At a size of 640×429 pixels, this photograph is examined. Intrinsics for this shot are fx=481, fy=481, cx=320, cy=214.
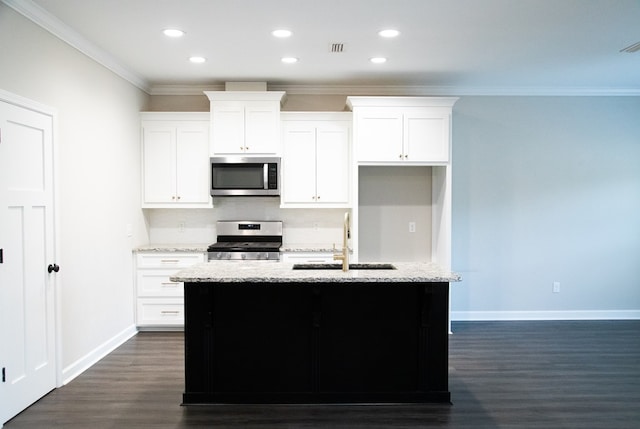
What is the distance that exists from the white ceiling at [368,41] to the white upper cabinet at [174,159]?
18.3 inches

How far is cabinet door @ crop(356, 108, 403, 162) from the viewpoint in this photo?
4867 millimetres

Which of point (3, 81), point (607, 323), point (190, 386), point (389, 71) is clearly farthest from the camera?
point (607, 323)

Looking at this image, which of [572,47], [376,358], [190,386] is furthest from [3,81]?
[572,47]

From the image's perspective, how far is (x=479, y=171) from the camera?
5.41 metres

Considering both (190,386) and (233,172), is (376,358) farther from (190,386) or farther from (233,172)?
(233,172)

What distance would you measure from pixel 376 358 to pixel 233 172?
2639mm

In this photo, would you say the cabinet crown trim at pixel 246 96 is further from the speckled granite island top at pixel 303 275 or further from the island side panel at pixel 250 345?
the island side panel at pixel 250 345

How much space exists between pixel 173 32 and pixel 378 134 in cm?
219

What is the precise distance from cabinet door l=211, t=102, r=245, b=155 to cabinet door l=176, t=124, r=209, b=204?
7.2 inches

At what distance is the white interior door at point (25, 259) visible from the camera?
9.59ft

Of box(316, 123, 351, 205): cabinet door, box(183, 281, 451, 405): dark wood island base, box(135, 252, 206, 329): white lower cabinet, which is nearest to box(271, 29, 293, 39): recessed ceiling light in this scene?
box(316, 123, 351, 205): cabinet door

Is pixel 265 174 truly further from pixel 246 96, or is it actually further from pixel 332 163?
pixel 246 96

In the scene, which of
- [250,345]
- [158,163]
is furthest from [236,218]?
[250,345]

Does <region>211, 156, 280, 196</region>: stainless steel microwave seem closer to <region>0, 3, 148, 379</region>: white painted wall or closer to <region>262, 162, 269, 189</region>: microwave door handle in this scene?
<region>262, 162, 269, 189</region>: microwave door handle
